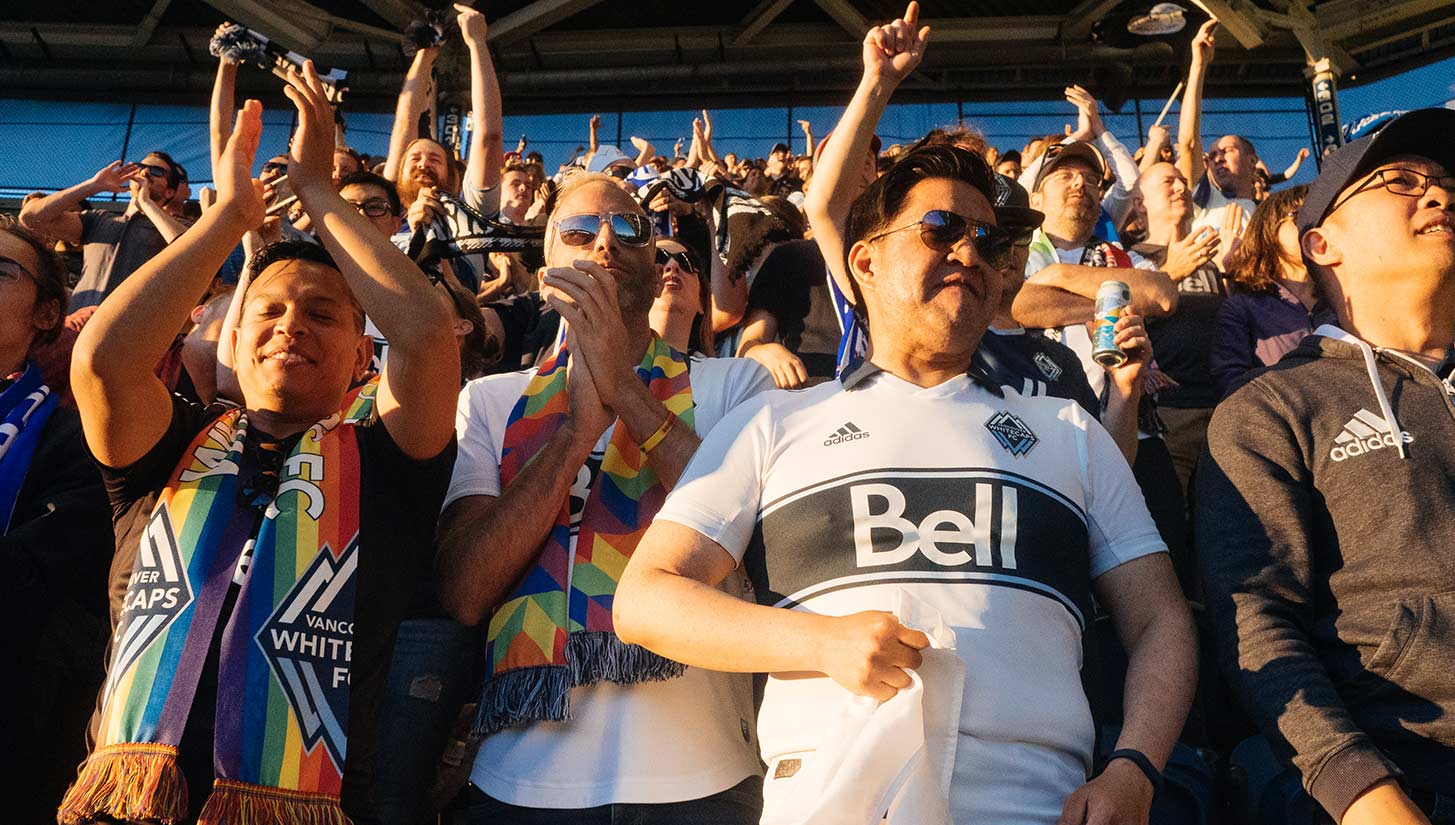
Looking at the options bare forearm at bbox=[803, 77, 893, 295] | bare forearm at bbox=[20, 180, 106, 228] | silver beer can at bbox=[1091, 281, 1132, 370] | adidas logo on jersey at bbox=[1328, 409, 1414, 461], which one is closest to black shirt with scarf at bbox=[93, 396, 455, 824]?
bare forearm at bbox=[803, 77, 893, 295]

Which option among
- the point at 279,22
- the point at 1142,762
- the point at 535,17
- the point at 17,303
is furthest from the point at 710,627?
the point at 279,22

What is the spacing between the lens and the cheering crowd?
238cm

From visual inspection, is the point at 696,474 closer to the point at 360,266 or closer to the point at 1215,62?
the point at 360,266

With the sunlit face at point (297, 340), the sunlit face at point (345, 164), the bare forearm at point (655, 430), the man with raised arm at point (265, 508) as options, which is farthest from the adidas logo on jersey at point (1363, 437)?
the sunlit face at point (345, 164)

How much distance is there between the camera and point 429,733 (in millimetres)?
2914

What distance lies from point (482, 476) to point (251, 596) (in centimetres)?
65

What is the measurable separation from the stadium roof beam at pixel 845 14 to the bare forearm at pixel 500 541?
514 inches

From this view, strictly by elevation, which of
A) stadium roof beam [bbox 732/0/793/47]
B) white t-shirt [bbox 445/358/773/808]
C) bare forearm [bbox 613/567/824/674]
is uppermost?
stadium roof beam [bbox 732/0/793/47]

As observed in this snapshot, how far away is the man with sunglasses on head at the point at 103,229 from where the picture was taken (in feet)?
20.8

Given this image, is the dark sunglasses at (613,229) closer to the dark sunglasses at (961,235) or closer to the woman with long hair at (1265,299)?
the dark sunglasses at (961,235)

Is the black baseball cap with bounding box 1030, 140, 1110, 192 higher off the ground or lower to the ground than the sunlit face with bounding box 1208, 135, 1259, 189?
lower

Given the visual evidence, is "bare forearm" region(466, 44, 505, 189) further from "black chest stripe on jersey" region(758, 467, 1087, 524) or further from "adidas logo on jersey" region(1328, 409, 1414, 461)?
"adidas logo on jersey" region(1328, 409, 1414, 461)

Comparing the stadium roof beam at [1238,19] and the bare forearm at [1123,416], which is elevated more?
the stadium roof beam at [1238,19]

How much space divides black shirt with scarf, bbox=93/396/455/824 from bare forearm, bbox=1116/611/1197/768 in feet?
5.11
